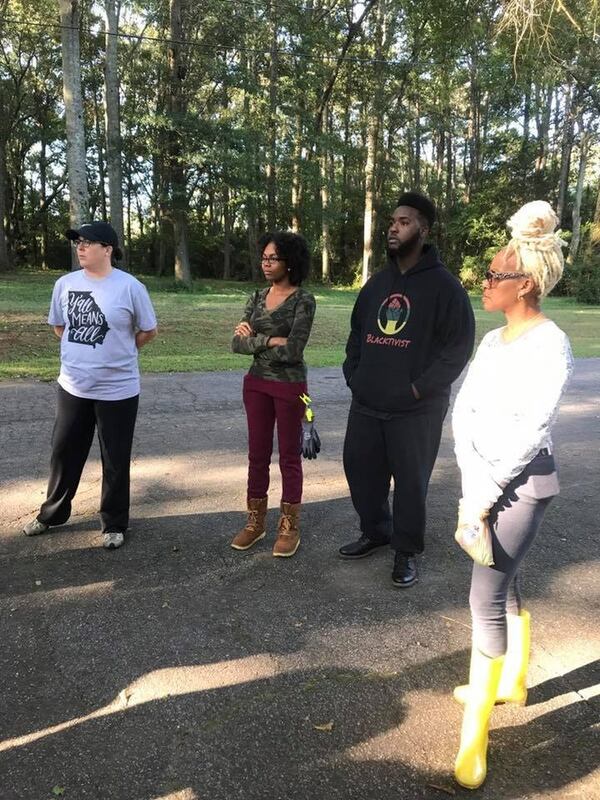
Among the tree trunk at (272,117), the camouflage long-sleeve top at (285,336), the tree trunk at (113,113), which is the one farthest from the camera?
the tree trunk at (272,117)

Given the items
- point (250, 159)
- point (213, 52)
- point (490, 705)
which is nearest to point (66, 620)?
point (490, 705)

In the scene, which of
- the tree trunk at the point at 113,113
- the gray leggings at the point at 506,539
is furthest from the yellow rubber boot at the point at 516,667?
the tree trunk at the point at 113,113

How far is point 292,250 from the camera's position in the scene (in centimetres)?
377

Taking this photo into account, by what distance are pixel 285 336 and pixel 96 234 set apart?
1.31 metres

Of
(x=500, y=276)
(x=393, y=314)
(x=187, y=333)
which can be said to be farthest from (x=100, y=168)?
(x=500, y=276)

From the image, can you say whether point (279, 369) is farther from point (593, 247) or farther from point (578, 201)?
point (578, 201)

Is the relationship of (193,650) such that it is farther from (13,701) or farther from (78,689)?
(13,701)

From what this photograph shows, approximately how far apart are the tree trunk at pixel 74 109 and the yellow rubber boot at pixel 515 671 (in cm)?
1611

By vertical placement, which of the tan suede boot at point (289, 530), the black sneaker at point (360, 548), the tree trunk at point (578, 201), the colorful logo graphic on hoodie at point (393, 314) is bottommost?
the black sneaker at point (360, 548)

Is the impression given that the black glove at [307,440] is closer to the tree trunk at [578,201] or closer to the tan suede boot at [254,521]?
the tan suede boot at [254,521]

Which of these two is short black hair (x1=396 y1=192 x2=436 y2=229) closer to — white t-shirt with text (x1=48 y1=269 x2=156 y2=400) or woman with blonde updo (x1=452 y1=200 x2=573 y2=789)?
woman with blonde updo (x1=452 y1=200 x2=573 y2=789)

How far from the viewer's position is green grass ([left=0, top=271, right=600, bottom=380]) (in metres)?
10.3

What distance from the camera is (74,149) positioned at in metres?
17.3

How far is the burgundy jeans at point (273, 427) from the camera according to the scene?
384 cm
